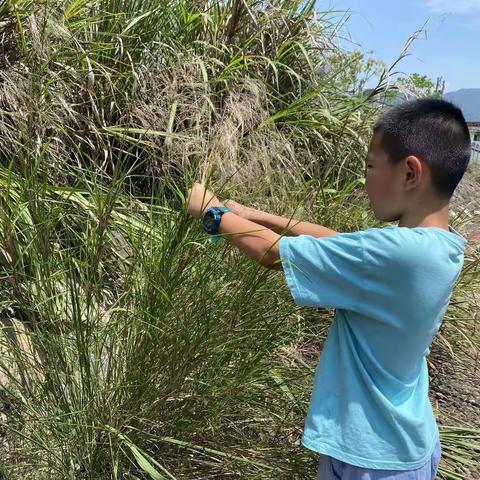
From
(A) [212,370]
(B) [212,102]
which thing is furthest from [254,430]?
(B) [212,102]

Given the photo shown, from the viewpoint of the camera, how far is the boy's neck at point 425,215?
1542 mm

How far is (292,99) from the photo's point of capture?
14.7 ft

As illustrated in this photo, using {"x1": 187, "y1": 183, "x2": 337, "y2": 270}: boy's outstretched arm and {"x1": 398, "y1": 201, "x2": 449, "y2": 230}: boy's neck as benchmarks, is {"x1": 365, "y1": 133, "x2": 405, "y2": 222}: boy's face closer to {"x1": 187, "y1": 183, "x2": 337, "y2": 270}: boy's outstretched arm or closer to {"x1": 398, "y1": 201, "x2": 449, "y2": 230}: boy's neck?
{"x1": 398, "y1": 201, "x2": 449, "y2": 230}: boy's neck

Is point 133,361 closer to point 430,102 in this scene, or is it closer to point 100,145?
point 430,102

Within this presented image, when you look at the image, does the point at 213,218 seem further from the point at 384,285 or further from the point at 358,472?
the point at 358,472

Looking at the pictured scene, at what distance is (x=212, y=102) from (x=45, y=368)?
7.13ft

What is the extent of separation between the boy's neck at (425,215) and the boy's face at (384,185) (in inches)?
0.9

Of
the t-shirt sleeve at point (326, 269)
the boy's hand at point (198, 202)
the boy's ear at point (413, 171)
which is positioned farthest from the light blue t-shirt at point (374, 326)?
the boy's hand at point (198, 202)

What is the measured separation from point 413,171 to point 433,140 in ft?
0.31

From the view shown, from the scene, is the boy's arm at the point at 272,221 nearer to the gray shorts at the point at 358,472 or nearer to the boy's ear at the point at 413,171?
the boy's ear at the point at 413,171

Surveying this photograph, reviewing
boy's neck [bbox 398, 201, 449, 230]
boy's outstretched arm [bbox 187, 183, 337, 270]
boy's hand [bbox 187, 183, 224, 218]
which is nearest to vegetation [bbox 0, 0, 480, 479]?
boy's hand [bbox 187, 183, 224, 218]

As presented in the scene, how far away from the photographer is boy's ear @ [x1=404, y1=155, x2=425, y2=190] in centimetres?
151

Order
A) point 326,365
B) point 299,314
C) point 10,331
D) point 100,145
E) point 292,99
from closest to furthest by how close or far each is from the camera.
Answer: point 326,365 → point 10,331 → point 299,314 → point 100,145 → point 292,99

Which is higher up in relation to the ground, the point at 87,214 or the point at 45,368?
the point at 87,214
